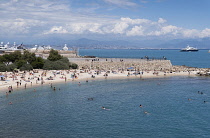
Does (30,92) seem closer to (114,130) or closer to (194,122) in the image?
(114,130)

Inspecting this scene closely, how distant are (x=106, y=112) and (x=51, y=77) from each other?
2708 centimetres

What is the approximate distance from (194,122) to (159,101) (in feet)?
33.7

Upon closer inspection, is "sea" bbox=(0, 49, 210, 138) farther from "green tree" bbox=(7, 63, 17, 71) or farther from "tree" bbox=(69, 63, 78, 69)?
"tree" bbox=(69, 63, 78, 69)

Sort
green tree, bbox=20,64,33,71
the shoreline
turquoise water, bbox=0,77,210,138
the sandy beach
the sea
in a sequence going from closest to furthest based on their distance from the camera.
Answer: the sea
turquoise water, bbox=0,77,210,138
the sandy beach
the shoreline
green tree, bbox=20,64,33,71

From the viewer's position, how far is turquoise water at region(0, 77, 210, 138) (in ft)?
82.3

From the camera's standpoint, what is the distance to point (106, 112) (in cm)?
3177

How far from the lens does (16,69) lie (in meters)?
63.3

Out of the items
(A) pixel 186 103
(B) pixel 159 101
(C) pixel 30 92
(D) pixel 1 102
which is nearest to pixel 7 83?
(C) pixel 30 92

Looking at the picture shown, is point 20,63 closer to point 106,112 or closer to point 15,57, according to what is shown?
point 15,57

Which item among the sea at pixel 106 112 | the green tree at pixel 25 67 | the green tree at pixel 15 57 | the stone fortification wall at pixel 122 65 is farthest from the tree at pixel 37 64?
the sea at pixel 106 112

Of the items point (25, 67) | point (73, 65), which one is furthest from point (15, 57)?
point (73, 65)

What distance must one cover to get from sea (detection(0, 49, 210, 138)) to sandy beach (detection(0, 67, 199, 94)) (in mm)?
3631

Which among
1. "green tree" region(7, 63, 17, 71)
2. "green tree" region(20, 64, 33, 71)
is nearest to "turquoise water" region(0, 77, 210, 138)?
"green tree" region(20, 64, 33, 71)

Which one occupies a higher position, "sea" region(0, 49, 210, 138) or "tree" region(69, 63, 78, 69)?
"tree" region(69, 63, 78, 69)
